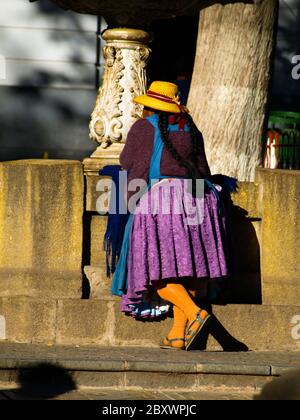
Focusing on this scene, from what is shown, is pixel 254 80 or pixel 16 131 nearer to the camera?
pixel 254 80

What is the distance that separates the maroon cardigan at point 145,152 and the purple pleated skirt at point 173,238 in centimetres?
10

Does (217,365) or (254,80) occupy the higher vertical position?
(254,80)

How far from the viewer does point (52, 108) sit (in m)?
18.7

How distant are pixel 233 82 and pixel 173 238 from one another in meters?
2.10

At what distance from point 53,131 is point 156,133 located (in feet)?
30.5

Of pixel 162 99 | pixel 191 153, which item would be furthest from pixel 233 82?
pixel 191 153

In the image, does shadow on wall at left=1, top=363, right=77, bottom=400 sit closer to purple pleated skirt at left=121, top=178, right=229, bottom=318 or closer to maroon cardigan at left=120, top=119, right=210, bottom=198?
purple pleated skirt at left=121, top=178, right=229, bottom=318

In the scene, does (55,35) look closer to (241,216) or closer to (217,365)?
(241,216)

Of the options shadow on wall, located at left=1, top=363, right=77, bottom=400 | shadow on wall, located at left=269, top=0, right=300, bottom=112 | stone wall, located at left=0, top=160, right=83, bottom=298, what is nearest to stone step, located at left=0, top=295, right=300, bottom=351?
stone wall, located at left=0, top=160, right=83, bottom=298

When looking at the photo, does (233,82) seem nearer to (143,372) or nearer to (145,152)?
(145,152)

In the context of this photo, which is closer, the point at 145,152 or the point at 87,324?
the point at 145,152

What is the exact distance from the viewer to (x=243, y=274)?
10.2 m
